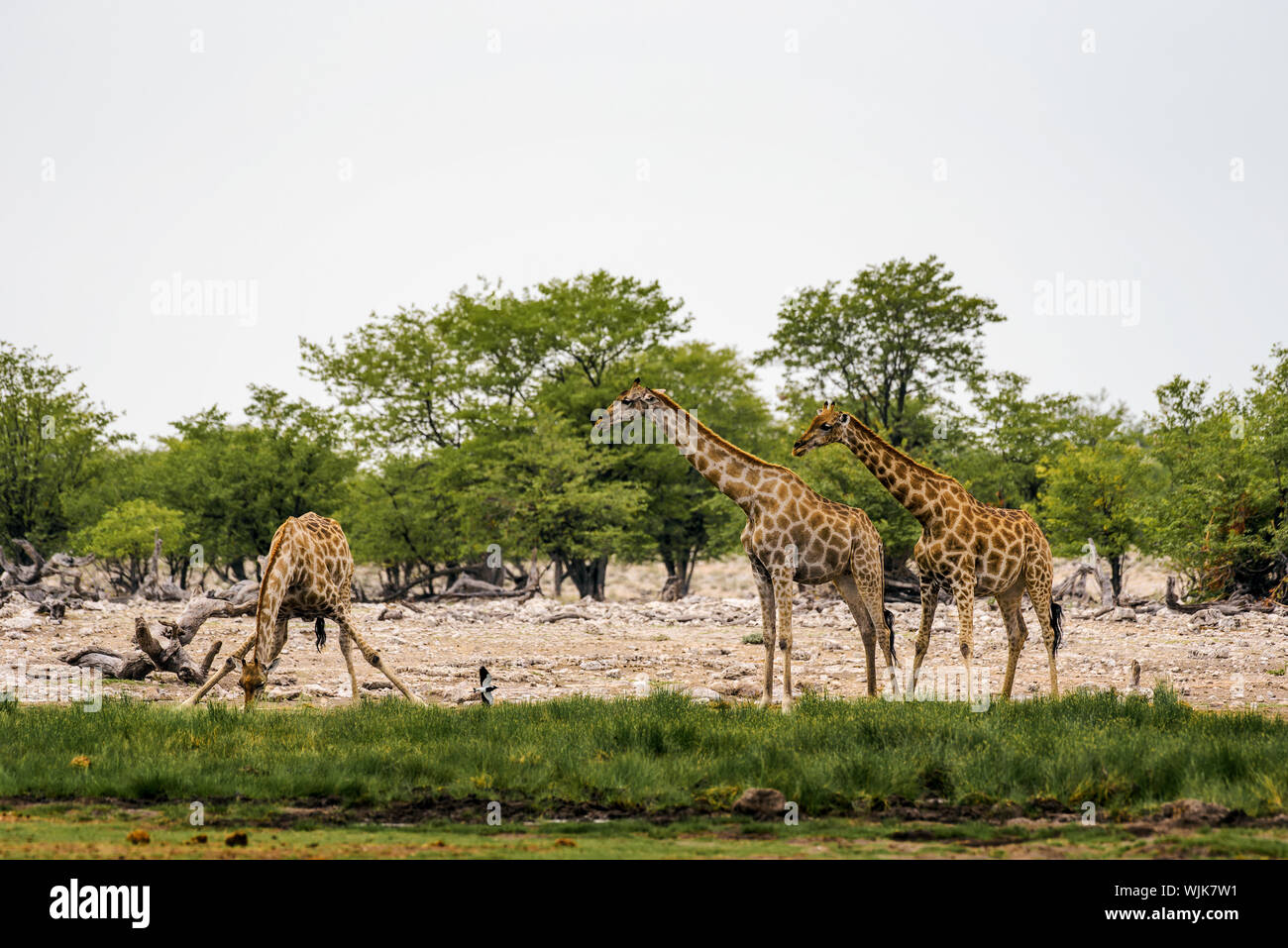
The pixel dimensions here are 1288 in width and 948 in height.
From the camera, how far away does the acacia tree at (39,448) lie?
172ft

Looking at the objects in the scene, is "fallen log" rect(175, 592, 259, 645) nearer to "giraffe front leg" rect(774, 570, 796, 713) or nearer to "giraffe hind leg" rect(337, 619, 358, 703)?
"giraffe hind leg" rect(337, 619, 358, 703)

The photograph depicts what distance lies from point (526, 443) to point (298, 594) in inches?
1340

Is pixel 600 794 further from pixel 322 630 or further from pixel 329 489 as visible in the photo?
pixel 329 489

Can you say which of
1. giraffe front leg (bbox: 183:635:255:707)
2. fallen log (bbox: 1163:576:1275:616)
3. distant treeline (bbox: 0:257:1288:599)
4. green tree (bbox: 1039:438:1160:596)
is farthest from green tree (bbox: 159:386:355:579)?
giraffe front leg (bbox: 183:635:255:707)

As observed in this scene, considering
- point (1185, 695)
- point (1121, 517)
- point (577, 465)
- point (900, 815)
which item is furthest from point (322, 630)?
point (1121, 517)

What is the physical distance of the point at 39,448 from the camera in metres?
53.4

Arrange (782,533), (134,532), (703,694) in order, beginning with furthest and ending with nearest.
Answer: (134,532), (703,694), (782,533)

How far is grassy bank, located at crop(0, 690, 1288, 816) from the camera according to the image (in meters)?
8.98

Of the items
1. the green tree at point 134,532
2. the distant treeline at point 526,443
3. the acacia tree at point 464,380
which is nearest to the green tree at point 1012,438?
the distant treeline at point 526,443

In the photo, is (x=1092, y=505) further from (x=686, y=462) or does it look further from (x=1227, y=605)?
(x=686, y=462)

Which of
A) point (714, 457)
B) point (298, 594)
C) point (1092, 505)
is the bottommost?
point (298, 594)

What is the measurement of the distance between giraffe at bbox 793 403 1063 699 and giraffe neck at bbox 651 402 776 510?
79 centimetres

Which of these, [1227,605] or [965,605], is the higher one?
[965,605]

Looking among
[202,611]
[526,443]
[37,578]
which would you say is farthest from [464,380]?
[202,611]
